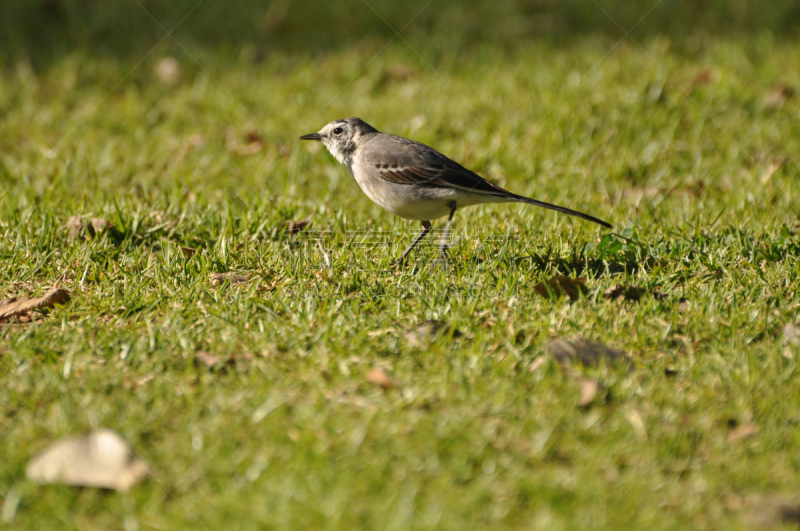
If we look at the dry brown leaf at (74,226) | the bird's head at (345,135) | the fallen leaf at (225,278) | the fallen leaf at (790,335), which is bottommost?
the dry brown leaf at (74,226)

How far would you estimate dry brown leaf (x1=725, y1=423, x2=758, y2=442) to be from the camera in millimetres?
3037

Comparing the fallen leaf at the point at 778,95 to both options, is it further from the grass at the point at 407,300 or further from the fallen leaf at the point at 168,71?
the fallen leaf at the point at 168,71

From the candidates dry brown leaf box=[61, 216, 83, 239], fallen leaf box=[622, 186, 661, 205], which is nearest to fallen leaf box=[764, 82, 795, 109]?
fallen leaf box=[622, 186, 661, 205]

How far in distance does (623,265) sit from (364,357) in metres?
1.95

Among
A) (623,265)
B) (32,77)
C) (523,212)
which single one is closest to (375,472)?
(623,265)

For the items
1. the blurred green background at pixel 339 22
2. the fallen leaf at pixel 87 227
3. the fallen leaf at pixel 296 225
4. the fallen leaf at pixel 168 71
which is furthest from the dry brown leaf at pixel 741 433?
the fallen leaf at pixel 168 71

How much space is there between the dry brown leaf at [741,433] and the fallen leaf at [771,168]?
3.65 meters

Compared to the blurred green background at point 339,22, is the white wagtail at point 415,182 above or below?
below

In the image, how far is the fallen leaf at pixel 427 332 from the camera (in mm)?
3779

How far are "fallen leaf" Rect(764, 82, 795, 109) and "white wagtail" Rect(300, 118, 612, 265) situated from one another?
386 cm

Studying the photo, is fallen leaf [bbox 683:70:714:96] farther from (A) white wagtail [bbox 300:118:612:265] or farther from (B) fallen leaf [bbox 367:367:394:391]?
(B) fallen leaf [bbox 367:367:394:391]

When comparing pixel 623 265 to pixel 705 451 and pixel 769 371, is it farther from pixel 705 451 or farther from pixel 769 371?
pixel 705 451

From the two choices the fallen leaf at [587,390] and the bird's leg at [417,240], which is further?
the bird's leg at [417,240]

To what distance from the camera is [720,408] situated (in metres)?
3.22
